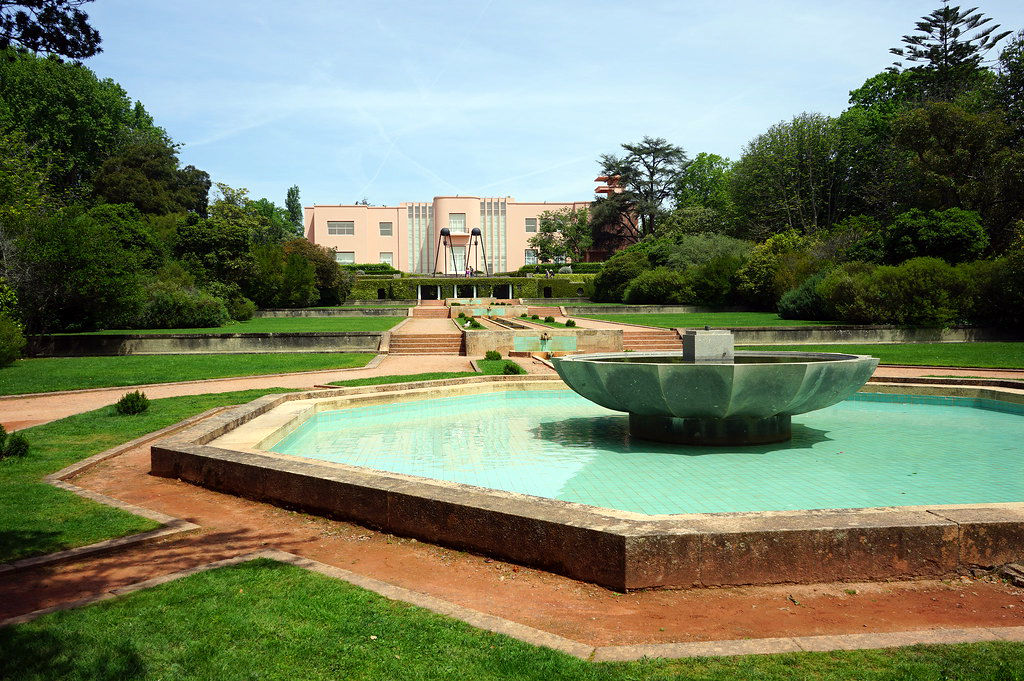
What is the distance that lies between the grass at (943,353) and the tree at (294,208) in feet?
274

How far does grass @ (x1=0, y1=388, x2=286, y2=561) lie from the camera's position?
166 inches

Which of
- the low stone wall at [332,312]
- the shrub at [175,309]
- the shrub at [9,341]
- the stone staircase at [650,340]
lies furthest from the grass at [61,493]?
the low stone wall at [332,312]

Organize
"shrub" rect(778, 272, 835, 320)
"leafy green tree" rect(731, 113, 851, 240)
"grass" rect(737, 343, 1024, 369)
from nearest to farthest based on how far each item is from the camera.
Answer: "grass" rect(737, 343, 1024, 369) < "shrub" rect(778, 272, 835, 320) < "leafy green tree" rect(731, 113, 851, 240)

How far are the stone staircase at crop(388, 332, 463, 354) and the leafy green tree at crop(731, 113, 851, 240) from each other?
27164 mm

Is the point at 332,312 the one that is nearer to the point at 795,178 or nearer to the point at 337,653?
the point at 795,178

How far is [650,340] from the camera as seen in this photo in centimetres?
2086

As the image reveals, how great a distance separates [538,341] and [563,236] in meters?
49.0

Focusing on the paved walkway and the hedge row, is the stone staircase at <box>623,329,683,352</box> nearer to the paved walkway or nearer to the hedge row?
the paved walkway

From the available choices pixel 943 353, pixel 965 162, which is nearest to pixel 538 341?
pixel 943 353

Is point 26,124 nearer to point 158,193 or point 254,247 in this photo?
point 158,193

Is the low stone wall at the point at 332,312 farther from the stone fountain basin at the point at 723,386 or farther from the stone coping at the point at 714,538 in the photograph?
the stone coping at the point at 714,538

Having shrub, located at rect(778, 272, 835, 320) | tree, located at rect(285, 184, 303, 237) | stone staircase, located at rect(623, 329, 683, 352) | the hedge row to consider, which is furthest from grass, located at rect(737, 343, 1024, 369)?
tree, located at rect(285, 184, 303, 237)

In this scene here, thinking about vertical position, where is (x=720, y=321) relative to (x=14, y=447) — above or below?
above

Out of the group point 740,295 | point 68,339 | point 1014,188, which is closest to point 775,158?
point 740,295
